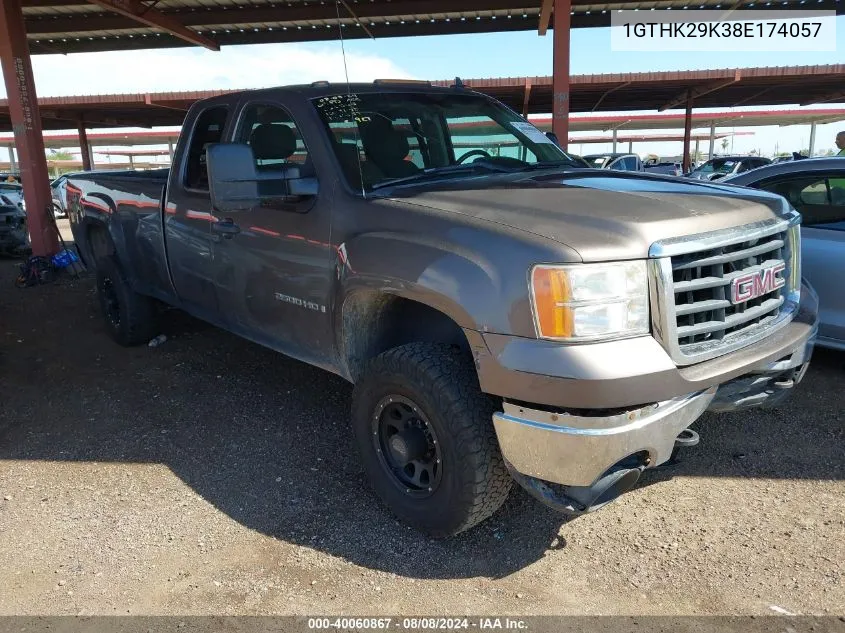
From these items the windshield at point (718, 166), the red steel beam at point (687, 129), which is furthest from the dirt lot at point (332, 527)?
the red steel beam at point (687, 129)

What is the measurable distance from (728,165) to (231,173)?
18.4 meters

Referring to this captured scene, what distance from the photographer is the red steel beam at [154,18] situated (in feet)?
32.8

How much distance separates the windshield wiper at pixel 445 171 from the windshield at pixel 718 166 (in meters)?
16.7

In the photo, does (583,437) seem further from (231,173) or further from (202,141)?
(202,141)

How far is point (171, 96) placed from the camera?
775 inches

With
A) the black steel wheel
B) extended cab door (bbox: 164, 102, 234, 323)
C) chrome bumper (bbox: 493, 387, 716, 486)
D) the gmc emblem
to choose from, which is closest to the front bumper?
chrome bumper (bbox: 493, 387, 716, 486)

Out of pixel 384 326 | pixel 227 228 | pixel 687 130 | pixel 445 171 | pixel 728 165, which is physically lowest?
pixel 728 165

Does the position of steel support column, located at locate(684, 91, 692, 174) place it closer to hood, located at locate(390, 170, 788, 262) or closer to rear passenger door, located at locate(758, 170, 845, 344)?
rear passenger door, located at locate(758, 170, 845, 344)

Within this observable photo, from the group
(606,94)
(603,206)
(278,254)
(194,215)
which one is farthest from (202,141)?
(606,94)

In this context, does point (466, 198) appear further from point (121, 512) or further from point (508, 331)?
point (121, 512)

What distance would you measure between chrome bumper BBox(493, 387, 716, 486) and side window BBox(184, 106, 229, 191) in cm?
271

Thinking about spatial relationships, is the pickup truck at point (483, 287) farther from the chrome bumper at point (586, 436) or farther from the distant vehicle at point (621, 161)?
the distant vehicle at point (621, 161)

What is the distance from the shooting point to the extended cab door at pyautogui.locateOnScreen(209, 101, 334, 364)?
320 cm

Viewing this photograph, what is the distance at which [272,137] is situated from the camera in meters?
3.67
